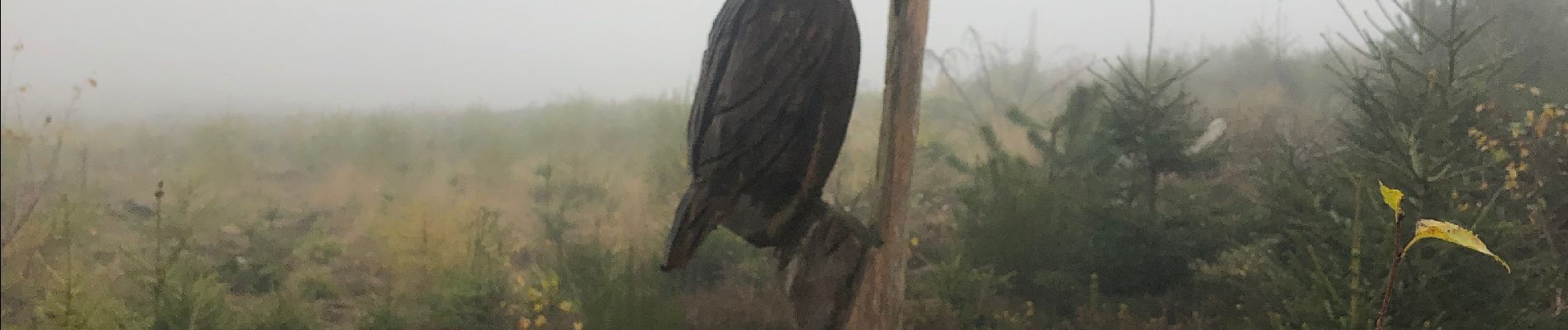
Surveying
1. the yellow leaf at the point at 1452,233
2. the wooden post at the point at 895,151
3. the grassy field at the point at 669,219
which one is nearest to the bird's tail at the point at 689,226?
the wooden post at the point at 895,151

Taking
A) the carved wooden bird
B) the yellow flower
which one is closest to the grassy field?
the yellow flower

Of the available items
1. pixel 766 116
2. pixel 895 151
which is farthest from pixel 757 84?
pixel 895 151

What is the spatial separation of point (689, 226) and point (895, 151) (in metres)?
0.65

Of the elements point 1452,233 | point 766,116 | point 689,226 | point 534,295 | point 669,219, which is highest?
point 766,116

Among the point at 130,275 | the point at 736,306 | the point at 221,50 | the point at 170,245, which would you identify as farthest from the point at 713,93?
the point at 221,50

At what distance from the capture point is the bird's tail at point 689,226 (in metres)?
1.66

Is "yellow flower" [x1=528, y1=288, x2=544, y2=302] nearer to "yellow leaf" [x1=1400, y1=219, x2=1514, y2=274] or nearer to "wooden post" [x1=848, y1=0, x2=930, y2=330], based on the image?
"wooden post" [x1=848, y1=0, x2=930, y2=330]

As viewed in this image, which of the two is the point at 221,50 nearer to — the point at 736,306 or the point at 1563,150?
the point at 736,306

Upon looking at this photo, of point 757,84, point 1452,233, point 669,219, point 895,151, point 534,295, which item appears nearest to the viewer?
point 1452,233

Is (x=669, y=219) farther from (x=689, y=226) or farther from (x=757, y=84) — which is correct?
(x=757, y=84)

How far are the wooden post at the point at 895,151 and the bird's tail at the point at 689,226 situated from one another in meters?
0.47

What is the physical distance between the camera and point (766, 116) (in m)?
1.61

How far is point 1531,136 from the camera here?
292cm

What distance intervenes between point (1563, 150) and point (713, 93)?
3311mm
